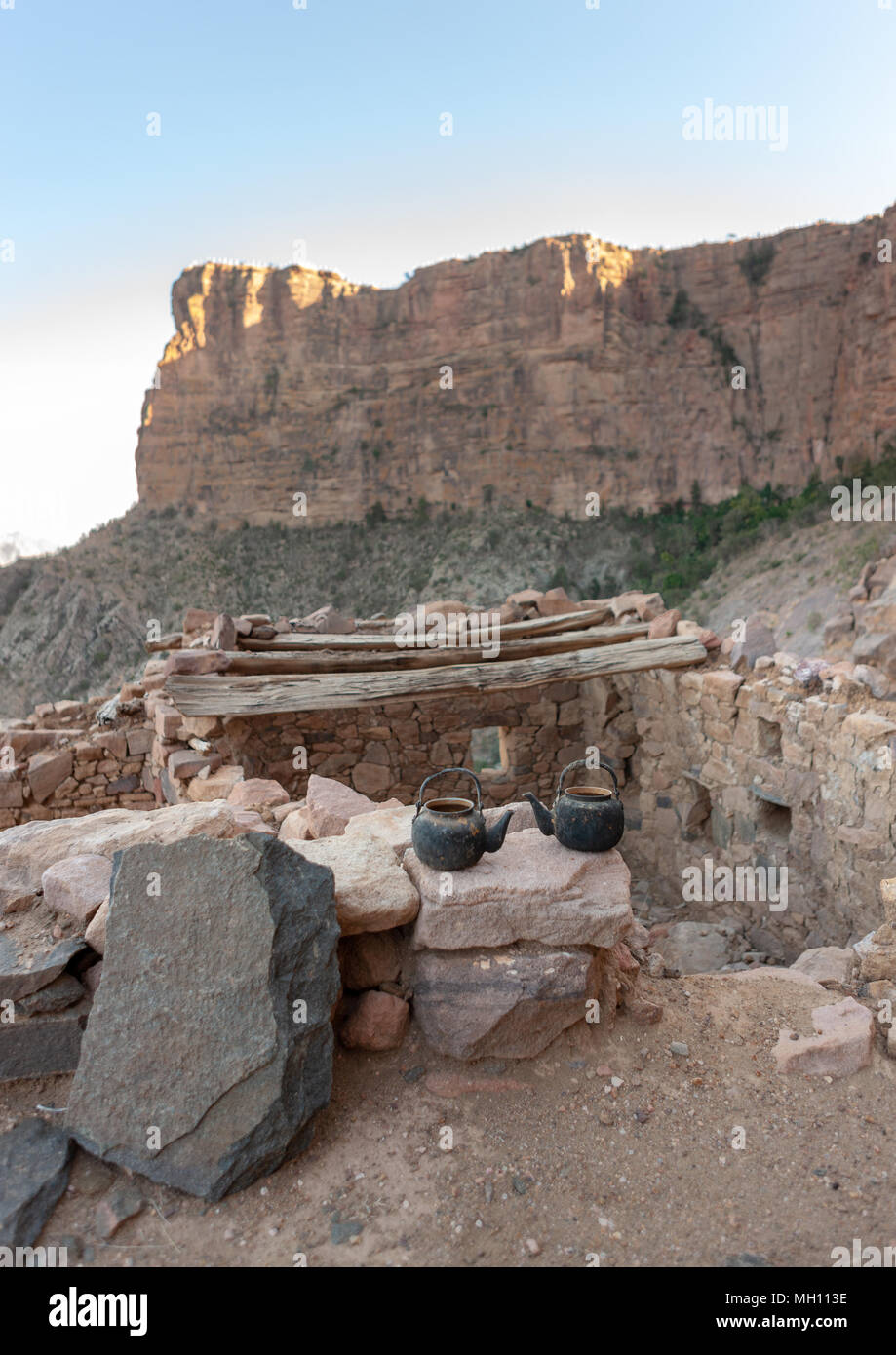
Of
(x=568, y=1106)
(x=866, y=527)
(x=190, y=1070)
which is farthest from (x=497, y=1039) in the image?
(x=866, y=527)

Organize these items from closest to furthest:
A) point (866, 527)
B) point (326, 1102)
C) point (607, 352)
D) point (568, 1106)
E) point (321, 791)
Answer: point (326, 1102), point (568, 1106), point (321, 791), point (866, 527), point (607, 352)

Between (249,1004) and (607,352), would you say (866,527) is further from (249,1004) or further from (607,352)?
(249,1004)

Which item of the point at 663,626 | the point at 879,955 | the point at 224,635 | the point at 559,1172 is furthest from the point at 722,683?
the point at 559,1172

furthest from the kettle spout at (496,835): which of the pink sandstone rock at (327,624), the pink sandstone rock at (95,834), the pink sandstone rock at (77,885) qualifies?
the pink sandstone rock at (327,624)

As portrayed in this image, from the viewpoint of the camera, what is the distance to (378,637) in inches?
301

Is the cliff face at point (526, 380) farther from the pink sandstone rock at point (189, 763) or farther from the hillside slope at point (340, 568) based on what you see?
the pink sandstone rock at point (189, 763)

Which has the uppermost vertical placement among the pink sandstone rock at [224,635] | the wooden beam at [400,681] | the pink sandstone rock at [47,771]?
the pink sandstone rock at [224,635]

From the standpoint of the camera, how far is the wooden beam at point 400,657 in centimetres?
712

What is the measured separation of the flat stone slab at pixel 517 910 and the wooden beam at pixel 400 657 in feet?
14.9

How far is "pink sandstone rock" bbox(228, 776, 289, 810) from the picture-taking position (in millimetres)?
4391

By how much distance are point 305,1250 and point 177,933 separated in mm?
983

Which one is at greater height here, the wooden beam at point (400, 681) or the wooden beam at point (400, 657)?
the wooden beam at point (400, 657)

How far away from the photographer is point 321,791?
4.14 meters

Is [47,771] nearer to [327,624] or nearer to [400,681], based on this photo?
[327,624]
